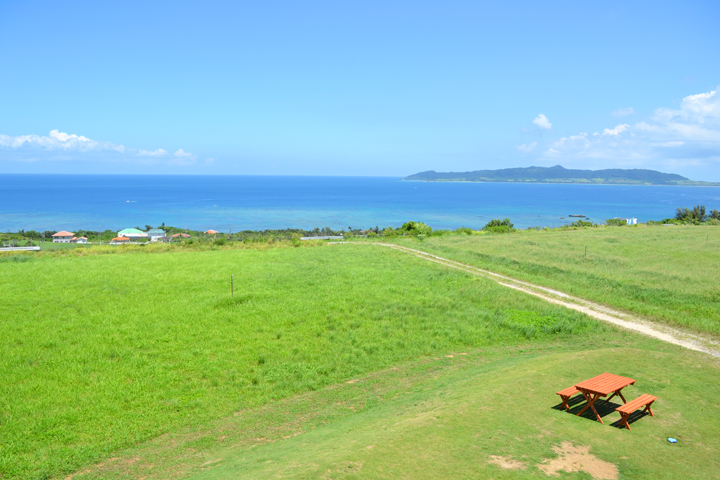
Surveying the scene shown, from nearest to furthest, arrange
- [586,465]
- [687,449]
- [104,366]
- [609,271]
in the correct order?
[586,465] → [687,449] → [104,366] → [609,271]

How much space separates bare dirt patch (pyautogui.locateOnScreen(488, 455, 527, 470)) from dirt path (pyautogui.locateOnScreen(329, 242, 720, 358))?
11.8 meters

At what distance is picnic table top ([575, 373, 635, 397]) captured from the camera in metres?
8.95

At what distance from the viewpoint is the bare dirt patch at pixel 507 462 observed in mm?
6879

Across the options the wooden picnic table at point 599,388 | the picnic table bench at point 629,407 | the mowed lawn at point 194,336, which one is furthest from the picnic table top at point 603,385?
the mowed lawn at point 194,336

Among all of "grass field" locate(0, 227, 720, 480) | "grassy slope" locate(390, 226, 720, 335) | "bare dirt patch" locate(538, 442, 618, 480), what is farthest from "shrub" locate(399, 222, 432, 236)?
"bare dirt patch" locate(538, 442, 618, 480)

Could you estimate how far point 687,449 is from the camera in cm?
752

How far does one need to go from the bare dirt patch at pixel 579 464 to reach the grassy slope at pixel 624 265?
13550mm

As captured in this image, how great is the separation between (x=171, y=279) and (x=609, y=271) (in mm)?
27814

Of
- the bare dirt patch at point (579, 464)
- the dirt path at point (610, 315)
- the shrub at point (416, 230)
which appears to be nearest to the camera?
the bare dirt patch at point (579, 464)

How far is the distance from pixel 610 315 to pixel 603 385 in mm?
12019

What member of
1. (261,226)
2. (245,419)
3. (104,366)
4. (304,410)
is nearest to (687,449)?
(304,410)

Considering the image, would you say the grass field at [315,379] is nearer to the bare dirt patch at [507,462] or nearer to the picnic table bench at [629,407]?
the bare dirt patch at [507,462]

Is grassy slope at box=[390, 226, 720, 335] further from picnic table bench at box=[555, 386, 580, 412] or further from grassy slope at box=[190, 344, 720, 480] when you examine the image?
picnic table bench at box=[555, 386, 580, 412]

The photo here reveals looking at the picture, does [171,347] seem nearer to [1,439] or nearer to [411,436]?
[1,439]
